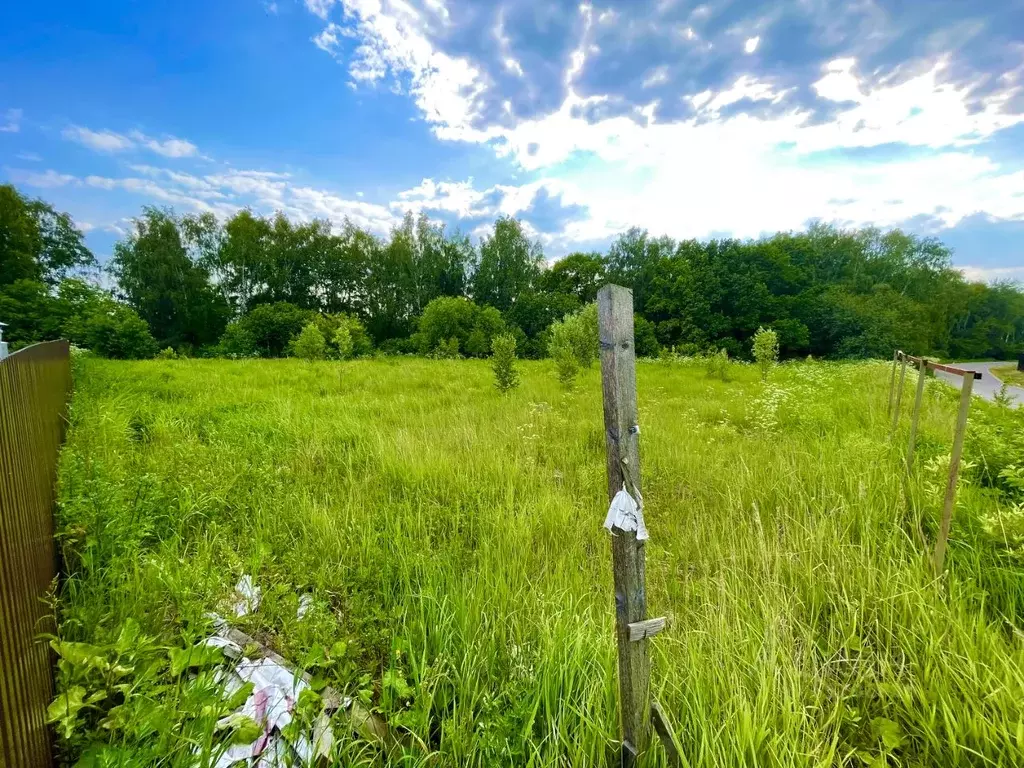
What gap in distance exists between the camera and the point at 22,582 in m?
1.64

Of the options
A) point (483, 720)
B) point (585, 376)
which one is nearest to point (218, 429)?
point (483, 720)

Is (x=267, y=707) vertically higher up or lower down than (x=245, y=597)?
lower down

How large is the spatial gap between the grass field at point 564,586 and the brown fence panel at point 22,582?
15 centimetres

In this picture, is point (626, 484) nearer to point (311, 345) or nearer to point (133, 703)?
point (133, 703)

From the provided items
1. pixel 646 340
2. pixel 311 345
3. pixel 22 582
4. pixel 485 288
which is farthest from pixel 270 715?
pixel 485 288

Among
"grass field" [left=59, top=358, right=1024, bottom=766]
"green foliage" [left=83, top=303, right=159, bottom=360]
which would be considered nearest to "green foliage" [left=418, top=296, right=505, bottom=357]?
"green foliage" [left=83, top=303, right=159, bottom=360]

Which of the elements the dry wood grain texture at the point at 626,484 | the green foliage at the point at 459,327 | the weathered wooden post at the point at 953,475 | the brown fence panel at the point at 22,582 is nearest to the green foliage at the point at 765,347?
the weathered wooden post at the point at 953,475

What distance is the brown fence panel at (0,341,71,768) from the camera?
49.0 inches

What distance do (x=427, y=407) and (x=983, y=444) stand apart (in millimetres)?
7514

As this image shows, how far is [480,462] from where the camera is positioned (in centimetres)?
468

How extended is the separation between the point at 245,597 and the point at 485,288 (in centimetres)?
4213

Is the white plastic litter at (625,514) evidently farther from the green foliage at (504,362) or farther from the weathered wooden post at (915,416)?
the green foliage at (504,362)

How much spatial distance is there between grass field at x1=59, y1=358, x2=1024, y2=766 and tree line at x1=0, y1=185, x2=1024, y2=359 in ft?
78.6

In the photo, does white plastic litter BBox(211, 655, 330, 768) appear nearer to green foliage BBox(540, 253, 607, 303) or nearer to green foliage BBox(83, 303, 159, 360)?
green foliage BBox(83, 303, 159, 360)
